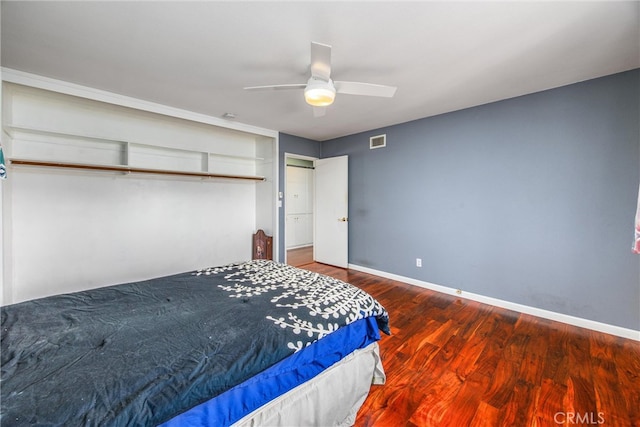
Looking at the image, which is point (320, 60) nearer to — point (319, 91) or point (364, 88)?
point (319, 91)

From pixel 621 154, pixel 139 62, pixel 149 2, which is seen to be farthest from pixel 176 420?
pixel 621 154

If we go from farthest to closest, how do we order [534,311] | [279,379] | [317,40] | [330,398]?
1. [534,311]
2. [317,40]
3. [330,398]
4. [279,379]

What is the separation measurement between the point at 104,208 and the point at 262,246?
2.11m

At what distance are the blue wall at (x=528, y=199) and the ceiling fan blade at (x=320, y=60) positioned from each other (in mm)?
2269

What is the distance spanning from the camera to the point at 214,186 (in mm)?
4012

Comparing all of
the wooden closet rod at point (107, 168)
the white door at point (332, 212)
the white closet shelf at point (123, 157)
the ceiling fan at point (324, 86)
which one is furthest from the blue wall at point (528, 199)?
the wooden closet rod at point (107, 168)

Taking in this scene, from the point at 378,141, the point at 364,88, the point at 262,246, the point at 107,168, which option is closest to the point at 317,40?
the point at 364,88

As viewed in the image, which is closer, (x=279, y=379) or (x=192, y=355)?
(x=192, y=355)

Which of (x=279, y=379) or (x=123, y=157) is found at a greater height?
(x=123, y=157)

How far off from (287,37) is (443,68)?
4.60ft

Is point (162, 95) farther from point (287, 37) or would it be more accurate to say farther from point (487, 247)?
point (487, 247)

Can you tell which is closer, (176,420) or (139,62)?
(176,420)

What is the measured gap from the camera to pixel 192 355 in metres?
1.10

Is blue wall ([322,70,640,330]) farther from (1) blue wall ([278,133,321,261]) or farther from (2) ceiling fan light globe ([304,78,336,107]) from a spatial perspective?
(2) ceiling fan light globe ([304,78,336,107])
